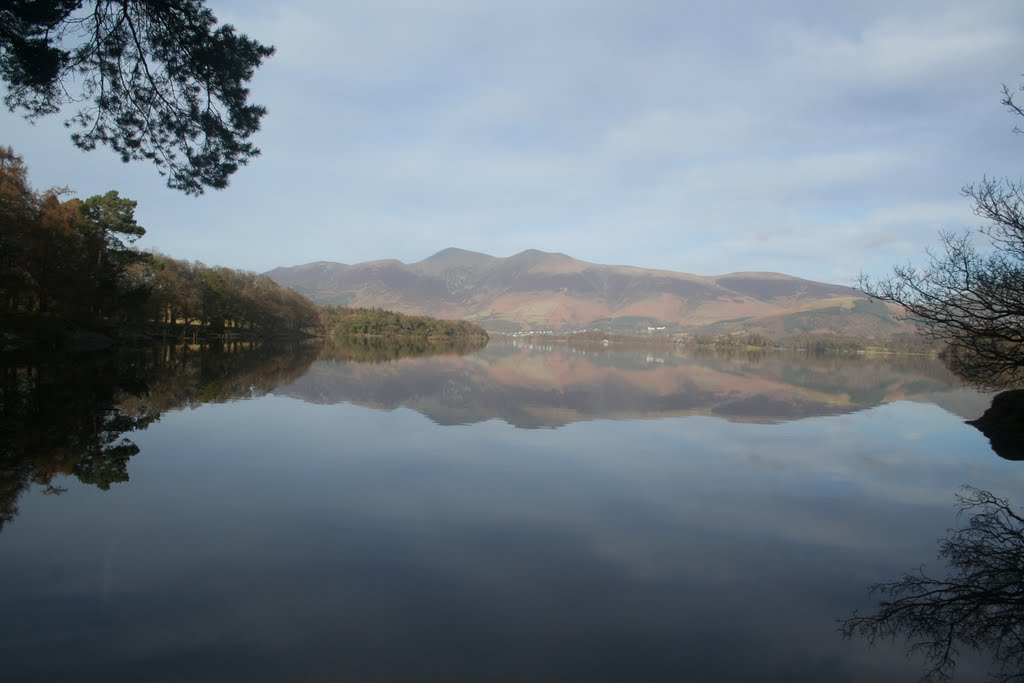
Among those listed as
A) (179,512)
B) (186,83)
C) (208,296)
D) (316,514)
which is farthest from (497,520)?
(208,296)

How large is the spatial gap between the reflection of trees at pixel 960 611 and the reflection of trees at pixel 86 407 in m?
10.4

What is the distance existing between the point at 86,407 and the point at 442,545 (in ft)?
42.5

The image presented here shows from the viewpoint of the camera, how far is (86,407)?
15453 mm

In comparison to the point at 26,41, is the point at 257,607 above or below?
below

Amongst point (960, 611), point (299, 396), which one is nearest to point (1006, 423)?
point (960, 611)

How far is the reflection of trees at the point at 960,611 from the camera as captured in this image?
5613 millimetres

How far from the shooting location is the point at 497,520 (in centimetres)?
871

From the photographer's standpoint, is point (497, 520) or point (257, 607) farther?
point (497, 520)

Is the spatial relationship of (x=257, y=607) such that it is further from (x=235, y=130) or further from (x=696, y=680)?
(x=235, y=130)

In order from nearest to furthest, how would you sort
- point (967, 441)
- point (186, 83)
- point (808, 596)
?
point (808, 596) < point (186, 83) < point (967, 441)

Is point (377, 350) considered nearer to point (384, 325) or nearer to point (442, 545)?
point (442, 545)

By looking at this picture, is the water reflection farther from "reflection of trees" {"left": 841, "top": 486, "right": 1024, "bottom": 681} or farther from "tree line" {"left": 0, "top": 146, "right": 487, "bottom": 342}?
"reflection of trees" {"left": 841, "top": 486, "right": 1024, "bottom": 681}

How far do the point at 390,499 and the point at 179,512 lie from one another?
2975 mm

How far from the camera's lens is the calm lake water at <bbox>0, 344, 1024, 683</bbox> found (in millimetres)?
5027
